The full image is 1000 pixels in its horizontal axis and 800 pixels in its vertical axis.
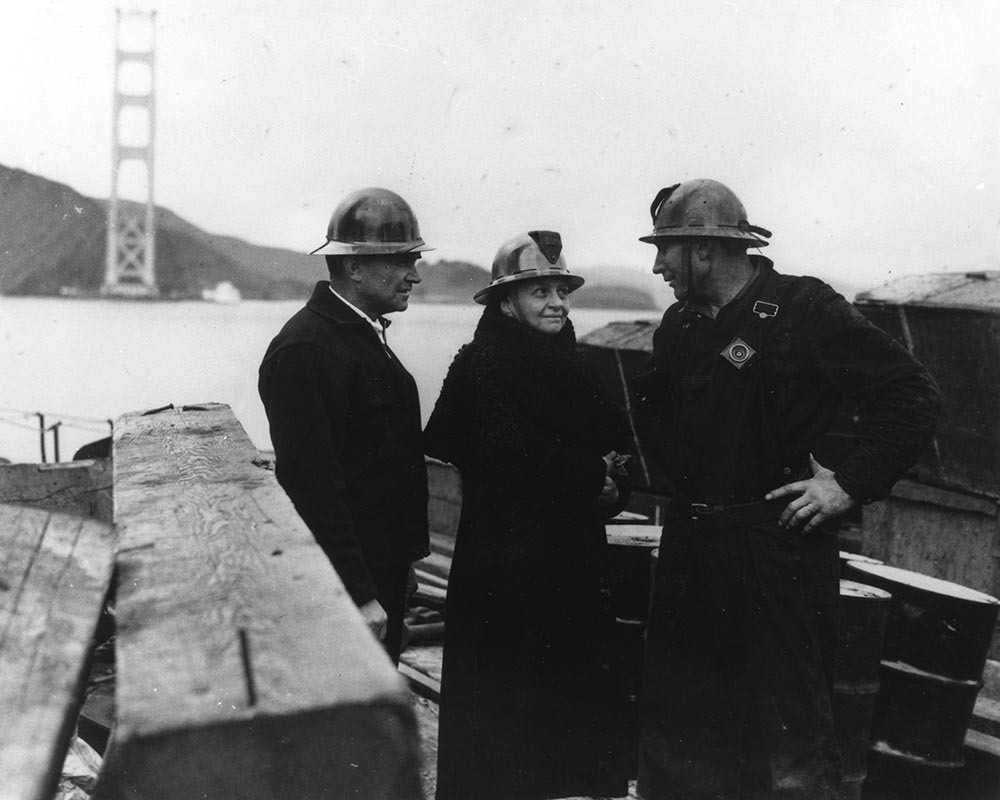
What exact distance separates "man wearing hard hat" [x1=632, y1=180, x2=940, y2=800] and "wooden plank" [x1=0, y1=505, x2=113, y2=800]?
196cm

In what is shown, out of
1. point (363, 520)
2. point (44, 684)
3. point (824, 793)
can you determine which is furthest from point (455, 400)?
point (44, 684)

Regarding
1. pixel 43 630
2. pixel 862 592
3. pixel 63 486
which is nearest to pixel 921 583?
pixel 862 592

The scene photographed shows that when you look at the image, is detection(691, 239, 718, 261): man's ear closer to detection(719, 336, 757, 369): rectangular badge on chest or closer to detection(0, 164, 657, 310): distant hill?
detection(719, 336, 757, 369): rectangular badge on chest

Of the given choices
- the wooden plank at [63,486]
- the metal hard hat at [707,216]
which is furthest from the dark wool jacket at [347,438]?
the wooden plank at [63,486]

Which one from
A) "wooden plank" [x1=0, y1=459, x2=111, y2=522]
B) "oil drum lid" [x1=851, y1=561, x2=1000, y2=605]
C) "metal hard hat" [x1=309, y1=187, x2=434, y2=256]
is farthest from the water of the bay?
"metal hard hat" [x1=309, y1=187, x2=434, y2=256]

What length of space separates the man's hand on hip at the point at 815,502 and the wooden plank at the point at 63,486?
461 centimetres

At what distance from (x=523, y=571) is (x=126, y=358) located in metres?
39.8

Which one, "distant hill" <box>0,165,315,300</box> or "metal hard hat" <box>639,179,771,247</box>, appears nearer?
"metal hard hat" <box>639,179,771,247</box>

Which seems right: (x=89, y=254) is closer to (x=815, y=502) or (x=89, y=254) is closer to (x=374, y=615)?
(x=374, y=615)

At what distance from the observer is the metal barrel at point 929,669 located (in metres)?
3.82

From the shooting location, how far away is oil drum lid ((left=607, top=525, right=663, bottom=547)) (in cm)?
381

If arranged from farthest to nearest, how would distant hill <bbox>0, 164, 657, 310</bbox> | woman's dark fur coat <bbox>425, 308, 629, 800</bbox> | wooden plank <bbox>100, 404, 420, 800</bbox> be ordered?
distant hill <bbox>0, 164, 657, 310</bbox>, woman's dark fur coat <bbox>425, 308, 629, 800</bbox>, wooden plank <bbox>100, 404, 420, 800</bbox>

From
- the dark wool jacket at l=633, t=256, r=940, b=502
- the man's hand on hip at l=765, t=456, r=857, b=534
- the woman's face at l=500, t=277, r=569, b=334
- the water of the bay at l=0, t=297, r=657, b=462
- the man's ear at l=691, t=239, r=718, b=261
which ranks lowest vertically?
the water of the bay at l=0, t=297, r=657, b=462

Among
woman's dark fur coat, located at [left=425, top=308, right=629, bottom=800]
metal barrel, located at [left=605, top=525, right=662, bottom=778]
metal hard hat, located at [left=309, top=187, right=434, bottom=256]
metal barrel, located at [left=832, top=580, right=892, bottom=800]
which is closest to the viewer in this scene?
metal hard hat, located at [left=309, top=187, right=434, bottom=256]
